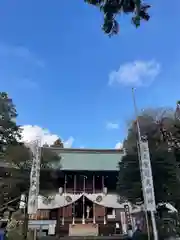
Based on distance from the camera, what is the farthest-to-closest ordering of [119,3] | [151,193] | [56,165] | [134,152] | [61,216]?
[61,216] → [56,165] → [134,152] → [151,193] → [119,3]

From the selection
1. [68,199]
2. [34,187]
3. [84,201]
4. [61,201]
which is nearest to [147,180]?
[34,187]

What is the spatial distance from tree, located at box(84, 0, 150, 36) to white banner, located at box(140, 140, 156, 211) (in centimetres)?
547

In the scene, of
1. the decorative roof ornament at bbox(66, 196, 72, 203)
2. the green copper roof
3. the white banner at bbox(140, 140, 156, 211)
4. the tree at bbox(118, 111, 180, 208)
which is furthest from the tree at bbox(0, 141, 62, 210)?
the green copper roof

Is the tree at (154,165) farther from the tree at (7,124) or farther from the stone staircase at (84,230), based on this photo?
the stone staircase at (84,230)

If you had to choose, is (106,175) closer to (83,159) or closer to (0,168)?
(83,159)

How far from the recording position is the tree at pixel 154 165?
15.4 meters

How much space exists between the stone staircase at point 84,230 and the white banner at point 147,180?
13902 millimetres

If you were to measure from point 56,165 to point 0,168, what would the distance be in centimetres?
408

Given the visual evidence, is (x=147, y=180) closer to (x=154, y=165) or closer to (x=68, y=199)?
(x=154, y=165)

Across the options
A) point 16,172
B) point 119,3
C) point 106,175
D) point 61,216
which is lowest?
point 61,216

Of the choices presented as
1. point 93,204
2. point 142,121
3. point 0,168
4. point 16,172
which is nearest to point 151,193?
point 142,121

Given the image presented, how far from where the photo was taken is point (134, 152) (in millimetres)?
16172

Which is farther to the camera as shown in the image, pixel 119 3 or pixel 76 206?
pixel 76 206

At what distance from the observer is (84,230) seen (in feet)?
80.2
